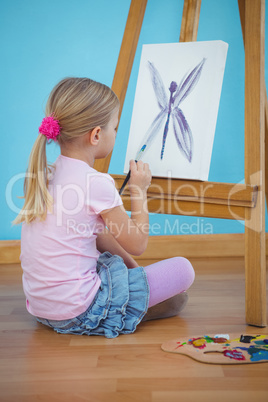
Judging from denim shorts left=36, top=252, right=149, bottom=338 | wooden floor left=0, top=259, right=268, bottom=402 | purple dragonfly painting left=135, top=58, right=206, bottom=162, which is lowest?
wooden floor left=0, top=259, right=268, bottom=402

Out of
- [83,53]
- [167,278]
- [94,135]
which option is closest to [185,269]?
[167,278]

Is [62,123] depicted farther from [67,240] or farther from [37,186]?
[67,240]

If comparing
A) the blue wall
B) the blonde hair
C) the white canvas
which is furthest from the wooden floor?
the blue wall

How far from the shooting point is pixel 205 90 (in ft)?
5.40

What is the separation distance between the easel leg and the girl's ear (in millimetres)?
463

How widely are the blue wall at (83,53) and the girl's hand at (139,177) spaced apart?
821 millimetres

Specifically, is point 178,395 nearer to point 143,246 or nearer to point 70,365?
point 70,365

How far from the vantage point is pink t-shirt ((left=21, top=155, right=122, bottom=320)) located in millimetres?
1353

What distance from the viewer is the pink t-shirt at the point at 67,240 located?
135cm

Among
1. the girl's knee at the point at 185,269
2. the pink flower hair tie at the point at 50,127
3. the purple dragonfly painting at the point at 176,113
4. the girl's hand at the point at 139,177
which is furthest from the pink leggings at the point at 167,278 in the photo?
the pink flower hair tie at the point at 50,127

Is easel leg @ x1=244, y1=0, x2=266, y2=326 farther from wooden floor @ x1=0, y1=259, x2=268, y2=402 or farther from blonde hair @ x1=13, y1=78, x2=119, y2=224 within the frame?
blonde hair @ x1=13, y1=78, x2=119, y2=224

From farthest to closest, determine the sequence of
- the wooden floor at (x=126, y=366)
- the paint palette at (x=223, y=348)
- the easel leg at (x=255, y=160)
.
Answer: the easel leg at (x=255, y=160)
the paint palette at (x=223, y=348)
the wooden floor at (x=126, y=366)

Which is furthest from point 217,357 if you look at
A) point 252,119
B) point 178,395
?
→ point 252,119

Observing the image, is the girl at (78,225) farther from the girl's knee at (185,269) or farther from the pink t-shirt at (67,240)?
the girl's knee at (185,269)
